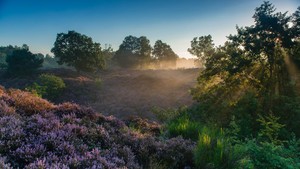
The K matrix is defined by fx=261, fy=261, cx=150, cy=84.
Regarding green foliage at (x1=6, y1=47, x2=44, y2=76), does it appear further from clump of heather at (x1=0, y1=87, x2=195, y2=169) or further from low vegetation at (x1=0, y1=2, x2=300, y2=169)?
clump of heather at (x1=0, y1=87, x2=195, y2=169)

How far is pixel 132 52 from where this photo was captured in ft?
280

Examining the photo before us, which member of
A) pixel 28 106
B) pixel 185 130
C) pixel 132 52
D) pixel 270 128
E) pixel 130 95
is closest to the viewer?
pixel 28 106

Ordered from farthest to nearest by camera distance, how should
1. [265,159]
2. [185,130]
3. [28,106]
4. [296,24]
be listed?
[296,24] → [185,130] → [28,106] → [265,159]

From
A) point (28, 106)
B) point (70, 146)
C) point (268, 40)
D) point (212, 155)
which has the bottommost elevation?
point (212, 155)

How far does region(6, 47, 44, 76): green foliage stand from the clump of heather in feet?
134

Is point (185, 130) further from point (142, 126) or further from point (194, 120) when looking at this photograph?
point (142, 126)

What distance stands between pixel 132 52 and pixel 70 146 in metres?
81.4

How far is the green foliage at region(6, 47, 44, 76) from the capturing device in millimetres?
44719

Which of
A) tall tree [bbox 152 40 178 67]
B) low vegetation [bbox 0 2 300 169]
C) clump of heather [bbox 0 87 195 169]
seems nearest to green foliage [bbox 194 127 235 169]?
low vegetation [bbox 0 2 300 169]

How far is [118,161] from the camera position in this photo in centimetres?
488

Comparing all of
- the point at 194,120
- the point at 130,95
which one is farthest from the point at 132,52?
the point at 194,120

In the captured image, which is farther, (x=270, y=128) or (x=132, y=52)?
(x=132, y=52)

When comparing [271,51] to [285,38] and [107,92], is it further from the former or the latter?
[107,92]

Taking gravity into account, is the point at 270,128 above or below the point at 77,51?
below
